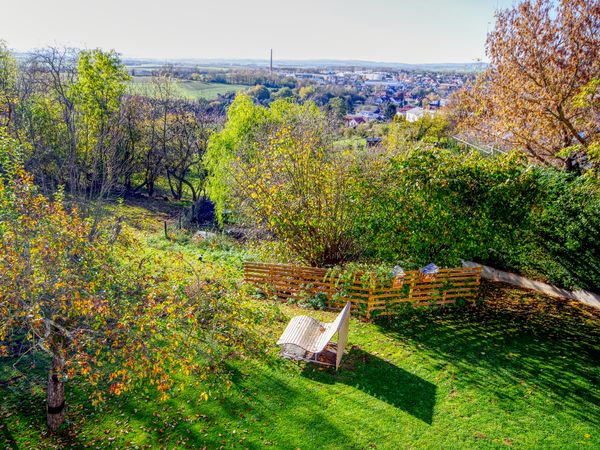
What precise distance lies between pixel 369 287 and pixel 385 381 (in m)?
3.47

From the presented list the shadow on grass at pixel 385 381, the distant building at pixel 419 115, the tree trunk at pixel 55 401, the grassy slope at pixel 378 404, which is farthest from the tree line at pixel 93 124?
the distant building at pixel 419 115

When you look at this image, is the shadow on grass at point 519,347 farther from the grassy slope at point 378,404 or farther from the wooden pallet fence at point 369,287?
the wooden pallet fence at point 369,287

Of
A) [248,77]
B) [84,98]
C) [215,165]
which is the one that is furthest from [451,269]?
[248,77]

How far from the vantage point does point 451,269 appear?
13242 millimetres

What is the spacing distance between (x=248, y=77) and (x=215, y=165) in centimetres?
11052

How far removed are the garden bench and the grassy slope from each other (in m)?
0.33

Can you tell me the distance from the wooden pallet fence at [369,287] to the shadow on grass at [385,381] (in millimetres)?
2473

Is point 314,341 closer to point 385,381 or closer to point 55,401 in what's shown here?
point 385,381

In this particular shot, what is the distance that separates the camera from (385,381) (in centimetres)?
944

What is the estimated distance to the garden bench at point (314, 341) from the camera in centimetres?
962

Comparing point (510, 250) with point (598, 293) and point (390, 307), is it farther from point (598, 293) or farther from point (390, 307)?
point (390, 307)

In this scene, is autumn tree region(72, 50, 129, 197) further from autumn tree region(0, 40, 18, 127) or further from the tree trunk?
the tree trunk

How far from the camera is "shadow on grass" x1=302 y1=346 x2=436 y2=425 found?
8.68 metres

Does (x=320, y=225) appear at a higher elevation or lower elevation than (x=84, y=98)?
lower
